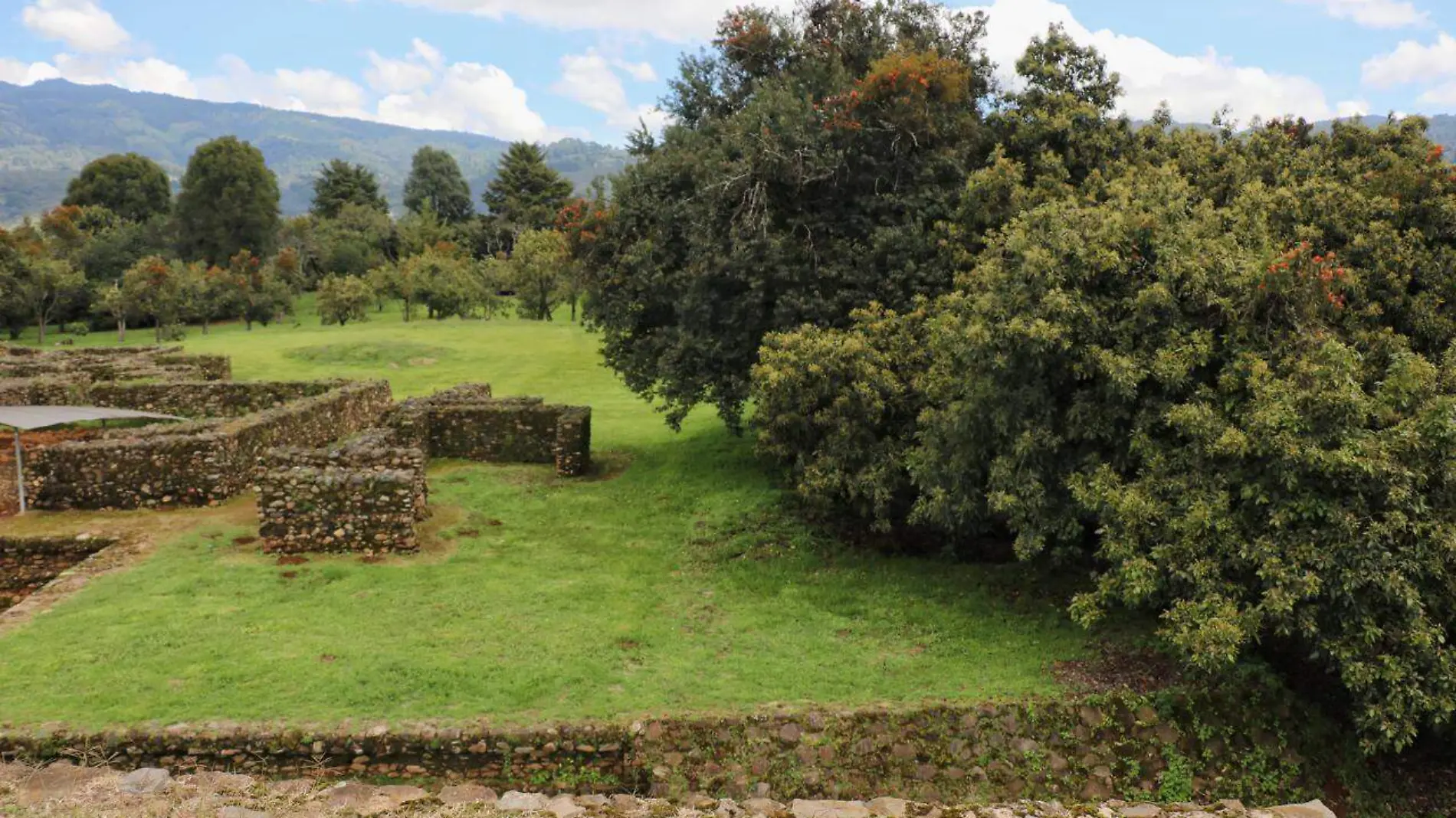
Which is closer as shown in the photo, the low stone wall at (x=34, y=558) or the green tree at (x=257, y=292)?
the low stone wall at (x=34, y=558)

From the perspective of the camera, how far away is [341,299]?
5909cm

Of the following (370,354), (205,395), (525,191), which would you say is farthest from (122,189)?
(205,395)

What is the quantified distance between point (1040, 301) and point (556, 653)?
8.94m

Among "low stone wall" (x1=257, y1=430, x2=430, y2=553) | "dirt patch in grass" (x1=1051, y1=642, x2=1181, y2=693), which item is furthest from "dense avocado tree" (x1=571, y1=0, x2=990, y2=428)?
"dirt patch in grass" (x1=1051, y1=642, x2=1181, y2=693)

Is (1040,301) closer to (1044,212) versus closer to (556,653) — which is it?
(1044,212)

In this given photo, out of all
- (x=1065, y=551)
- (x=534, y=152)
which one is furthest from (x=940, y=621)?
(x=534, y=152)

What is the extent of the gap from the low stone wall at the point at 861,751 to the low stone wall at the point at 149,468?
10.4m

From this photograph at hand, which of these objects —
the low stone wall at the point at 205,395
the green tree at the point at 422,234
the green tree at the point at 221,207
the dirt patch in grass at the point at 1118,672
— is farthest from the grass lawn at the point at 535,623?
the green tree at the point at 221,207

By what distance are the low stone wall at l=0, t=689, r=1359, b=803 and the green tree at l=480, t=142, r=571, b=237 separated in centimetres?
8575

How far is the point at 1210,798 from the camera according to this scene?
10703 mm

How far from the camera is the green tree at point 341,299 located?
59.1 meters

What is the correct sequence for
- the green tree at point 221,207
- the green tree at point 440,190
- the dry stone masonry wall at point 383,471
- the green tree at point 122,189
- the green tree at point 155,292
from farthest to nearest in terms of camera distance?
the green tree at point 440,190 → the green tree at point 122,189 → the green tree at point 221,207 → the green tree at point 155,292 → the dry stone masonry wall at point 383,471

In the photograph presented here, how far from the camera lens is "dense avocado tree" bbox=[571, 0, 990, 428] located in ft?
64.6

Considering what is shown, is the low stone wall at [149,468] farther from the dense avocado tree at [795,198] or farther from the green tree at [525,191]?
the green tree at [525,191]
